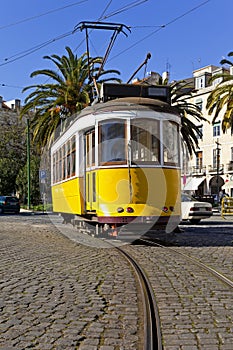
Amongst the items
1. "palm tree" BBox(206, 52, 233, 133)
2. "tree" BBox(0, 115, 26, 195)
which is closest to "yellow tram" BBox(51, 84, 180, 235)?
"palm tree" BBox(206, 52, 233, 133)

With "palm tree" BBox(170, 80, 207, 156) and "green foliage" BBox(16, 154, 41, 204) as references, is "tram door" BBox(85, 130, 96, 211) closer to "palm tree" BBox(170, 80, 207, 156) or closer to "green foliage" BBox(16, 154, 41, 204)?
"palm tree" BBox(170, 80, 207, 156)

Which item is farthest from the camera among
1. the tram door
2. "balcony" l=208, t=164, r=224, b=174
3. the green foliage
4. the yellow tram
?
"balcony" l=208, t=164, r=224, b=174

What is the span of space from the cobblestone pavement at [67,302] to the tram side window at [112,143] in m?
2.56

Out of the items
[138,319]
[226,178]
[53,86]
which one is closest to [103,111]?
[138,319]

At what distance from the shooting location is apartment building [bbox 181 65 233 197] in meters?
61.6

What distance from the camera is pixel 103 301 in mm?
6543

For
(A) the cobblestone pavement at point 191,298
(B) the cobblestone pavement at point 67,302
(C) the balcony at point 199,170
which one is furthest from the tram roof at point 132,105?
(C) the balcony at point 199,170

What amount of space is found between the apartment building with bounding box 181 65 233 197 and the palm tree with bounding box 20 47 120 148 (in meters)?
32.1

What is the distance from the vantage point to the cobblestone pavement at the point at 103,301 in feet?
15.9

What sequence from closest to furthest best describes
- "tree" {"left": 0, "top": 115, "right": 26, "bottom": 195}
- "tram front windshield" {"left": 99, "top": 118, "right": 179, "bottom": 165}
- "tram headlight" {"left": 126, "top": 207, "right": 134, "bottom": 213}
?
"tram headlight" {"left": 126, "top": 207, "right": 134, "bottom": 213}, "tram front windshield" {"left": 99, "top": 118, "right": 179, "bottom": 165}, "tree" {"left": 0, "top": 115, "right": 26, "bottom": 195}

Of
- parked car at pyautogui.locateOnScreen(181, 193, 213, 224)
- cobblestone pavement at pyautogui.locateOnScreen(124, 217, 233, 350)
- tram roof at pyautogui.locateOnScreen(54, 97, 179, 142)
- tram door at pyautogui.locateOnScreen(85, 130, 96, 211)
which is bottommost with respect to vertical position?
cobblestone pavement at pyautogui.locateOnScreen(124, 217, 233, 350)

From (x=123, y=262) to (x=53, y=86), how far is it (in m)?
20.3

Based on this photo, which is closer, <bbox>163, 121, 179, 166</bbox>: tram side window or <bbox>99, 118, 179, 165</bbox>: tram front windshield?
<bbox>99, 118, 179, 165</bbox>: tram front windshield

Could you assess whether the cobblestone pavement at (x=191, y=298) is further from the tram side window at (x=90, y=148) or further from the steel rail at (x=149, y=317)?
the tram side window at (x=90, y=148)
